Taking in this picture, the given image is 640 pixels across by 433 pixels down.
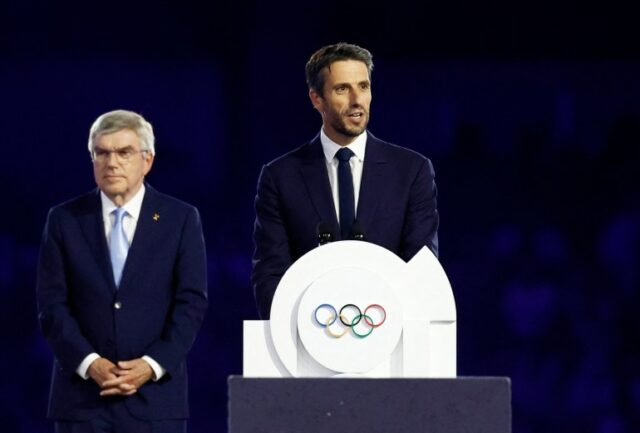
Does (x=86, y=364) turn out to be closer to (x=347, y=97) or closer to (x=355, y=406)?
(x=347, y=97)

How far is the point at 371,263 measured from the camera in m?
3.03

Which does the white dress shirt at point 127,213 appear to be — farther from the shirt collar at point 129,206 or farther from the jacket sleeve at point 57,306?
the jacket sleeve at point 57,306

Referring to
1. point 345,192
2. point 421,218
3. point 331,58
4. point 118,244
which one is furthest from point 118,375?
point 331,58

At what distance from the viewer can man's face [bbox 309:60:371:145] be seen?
3908mm

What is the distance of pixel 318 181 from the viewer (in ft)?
12.9

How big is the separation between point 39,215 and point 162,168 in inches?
23.1

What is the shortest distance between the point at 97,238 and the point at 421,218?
97 cm

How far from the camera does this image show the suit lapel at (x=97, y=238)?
162 inches

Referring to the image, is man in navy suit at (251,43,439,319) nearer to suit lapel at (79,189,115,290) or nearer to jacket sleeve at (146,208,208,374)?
jacket sleeve at (146,208,208,374)

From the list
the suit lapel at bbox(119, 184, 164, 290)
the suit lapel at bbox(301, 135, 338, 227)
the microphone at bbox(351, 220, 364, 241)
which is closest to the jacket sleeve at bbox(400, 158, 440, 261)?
the suit lapel at bbox(301, 135, 338, 227)

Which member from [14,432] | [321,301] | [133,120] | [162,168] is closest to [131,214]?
[133,120]

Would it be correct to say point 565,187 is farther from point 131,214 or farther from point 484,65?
point 131,214

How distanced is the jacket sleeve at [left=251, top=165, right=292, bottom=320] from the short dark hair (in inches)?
11.5

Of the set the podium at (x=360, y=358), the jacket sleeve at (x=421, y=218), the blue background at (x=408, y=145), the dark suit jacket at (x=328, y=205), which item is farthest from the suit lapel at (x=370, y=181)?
the blue background at (x=408, y=145)
